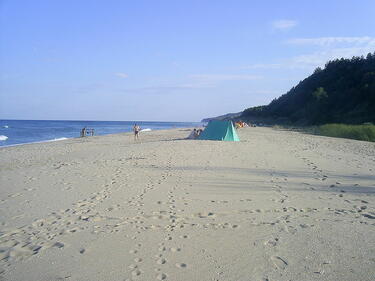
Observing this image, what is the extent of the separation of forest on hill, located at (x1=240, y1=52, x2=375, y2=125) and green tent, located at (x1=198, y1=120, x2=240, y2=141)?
94.1 ft

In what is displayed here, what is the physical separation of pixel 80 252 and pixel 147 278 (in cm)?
117

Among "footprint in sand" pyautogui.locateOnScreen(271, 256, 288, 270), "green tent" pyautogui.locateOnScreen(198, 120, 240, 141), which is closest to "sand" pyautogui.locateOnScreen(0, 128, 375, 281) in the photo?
"footprint in sand" pyautogui.locateOnScreen(271, 256, 288, 270)

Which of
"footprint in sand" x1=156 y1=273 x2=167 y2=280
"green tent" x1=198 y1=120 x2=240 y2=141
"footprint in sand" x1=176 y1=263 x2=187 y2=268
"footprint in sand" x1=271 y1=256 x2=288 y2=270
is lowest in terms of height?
"footprint in sand" x1=271 y1=256 x2=288 y2=270

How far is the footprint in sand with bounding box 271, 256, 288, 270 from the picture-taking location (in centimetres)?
365

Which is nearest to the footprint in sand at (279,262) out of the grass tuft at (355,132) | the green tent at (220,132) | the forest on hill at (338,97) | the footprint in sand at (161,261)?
the footprint in sand at (161,261)

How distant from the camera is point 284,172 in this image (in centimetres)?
941

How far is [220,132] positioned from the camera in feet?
70.1

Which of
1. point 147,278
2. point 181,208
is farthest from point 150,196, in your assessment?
point 147,278

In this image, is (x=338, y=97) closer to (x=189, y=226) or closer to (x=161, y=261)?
(x=189, y=226)

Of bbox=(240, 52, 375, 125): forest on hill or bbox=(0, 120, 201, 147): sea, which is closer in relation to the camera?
bbox=(0, 120, 201, 147): sea

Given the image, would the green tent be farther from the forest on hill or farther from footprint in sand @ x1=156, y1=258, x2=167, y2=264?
the forest on hill

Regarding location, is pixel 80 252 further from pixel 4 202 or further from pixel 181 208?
pixel 4 202

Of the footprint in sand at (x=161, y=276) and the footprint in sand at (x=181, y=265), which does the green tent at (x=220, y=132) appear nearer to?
the footprint in sand at (x=181, y=265)

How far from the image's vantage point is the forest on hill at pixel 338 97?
47.5 meters
